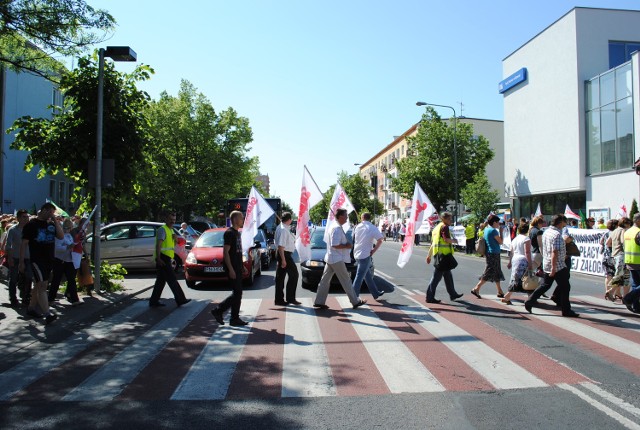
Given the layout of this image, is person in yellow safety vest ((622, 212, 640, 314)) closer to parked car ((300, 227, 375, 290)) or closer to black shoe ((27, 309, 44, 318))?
parked car ((300, 227, 375, 290))

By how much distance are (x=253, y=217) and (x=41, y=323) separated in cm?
432

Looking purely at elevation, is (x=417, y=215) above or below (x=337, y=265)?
above

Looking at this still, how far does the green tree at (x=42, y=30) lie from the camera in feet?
29.7

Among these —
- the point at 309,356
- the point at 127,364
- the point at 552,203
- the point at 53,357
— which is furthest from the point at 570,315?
the point at 552,203

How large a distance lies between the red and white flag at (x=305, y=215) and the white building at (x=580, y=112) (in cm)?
2012

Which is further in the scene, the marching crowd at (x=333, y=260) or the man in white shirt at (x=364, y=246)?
the man in white shirt at (x=364, y=246)

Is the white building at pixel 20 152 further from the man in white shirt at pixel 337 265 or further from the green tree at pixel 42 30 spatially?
the man in white shirt at pixel 337 265

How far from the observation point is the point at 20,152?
33.8m

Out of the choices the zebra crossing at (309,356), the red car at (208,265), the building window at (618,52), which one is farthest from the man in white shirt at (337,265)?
the building window at (618,52)

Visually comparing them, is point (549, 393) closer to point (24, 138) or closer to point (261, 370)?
point (261, 370)

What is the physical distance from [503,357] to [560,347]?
1.00 m

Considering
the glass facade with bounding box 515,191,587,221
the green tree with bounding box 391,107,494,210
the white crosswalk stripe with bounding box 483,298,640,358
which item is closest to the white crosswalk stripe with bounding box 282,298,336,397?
the white crosswalk stripe with bounding box 483,298,640,358

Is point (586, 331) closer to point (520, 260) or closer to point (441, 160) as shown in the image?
point (520, 260)

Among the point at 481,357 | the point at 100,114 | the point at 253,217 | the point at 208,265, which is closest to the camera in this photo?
the point at 481,357
